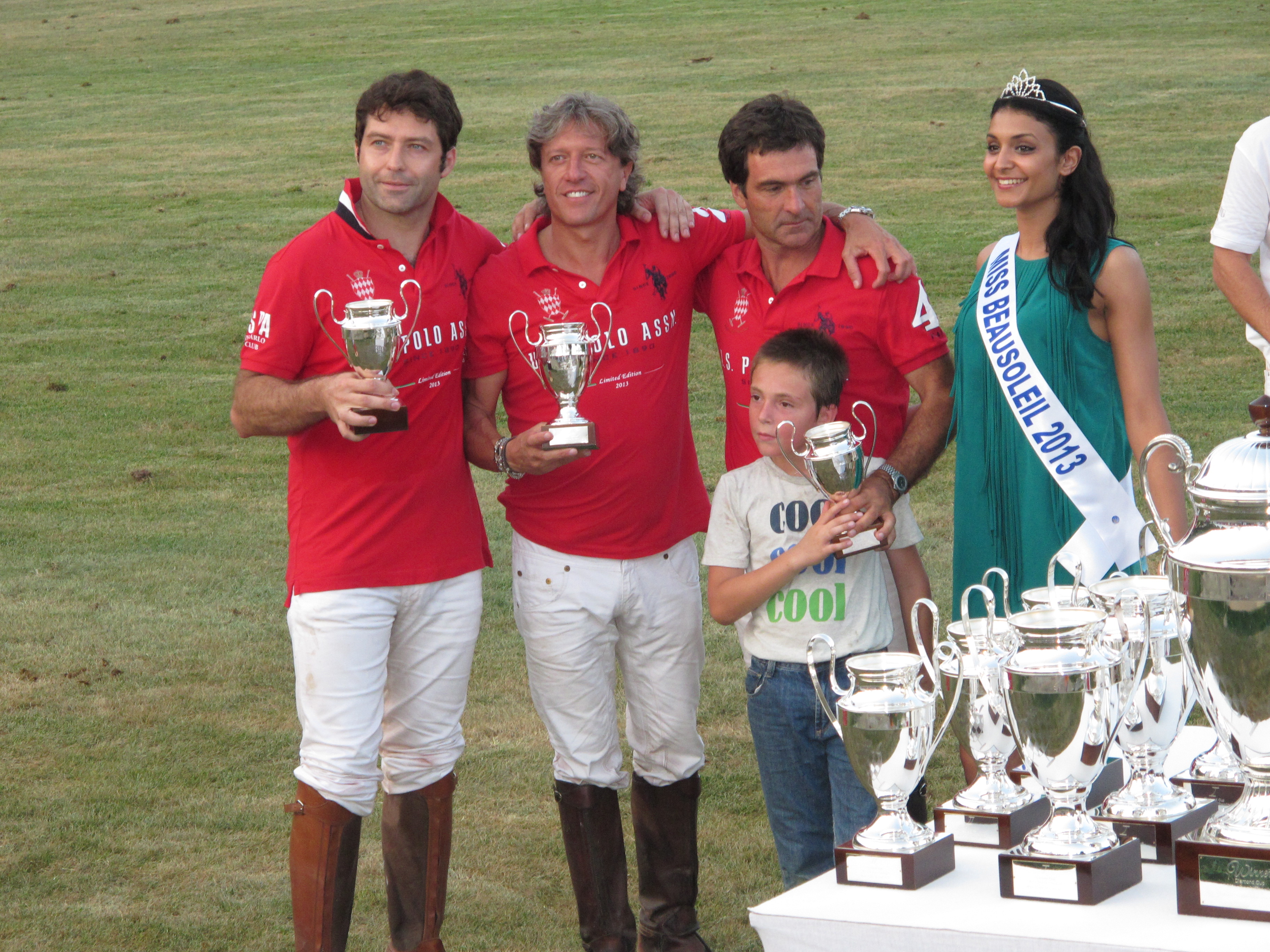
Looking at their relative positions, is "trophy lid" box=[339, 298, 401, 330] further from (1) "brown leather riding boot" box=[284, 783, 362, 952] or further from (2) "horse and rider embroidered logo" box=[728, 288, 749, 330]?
(1) "brown leather riding boot" box=[284, 783, 362, 952]

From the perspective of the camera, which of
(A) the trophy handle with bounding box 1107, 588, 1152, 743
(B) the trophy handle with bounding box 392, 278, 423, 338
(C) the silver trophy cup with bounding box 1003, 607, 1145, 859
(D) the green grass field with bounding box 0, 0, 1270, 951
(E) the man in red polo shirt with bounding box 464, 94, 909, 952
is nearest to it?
(C) the silver trophy cup with bounding box 1003, 607, 1145, 859

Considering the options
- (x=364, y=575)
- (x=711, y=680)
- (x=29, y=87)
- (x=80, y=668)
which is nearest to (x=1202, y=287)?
(x=711, y=680)

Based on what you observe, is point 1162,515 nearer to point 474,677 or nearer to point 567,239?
point 567,239

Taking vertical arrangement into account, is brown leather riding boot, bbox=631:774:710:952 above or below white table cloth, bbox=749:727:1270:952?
below

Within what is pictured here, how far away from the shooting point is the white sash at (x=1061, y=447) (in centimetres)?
366

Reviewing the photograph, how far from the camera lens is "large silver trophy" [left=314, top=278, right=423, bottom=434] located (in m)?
3.51

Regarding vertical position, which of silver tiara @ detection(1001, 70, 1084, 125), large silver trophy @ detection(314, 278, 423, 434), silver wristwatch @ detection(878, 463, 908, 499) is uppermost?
silver tiara @ detection(1001, 70, 1084, 125)

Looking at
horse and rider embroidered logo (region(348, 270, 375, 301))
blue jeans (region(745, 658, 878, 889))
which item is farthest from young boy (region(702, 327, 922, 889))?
horse and rider embroidered logo (region(348, 270, 375, 301))

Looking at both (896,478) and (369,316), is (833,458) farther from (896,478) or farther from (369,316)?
(369,316)

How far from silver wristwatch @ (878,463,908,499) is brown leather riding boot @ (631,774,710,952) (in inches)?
38.6

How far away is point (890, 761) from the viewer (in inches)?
102

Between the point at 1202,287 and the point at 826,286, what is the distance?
9.41 m

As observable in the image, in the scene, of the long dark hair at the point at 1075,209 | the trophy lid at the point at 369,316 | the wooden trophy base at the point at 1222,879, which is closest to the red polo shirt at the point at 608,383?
the trophy lid at the point at 369,316

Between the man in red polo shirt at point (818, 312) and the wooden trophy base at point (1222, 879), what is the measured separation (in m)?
1.45
